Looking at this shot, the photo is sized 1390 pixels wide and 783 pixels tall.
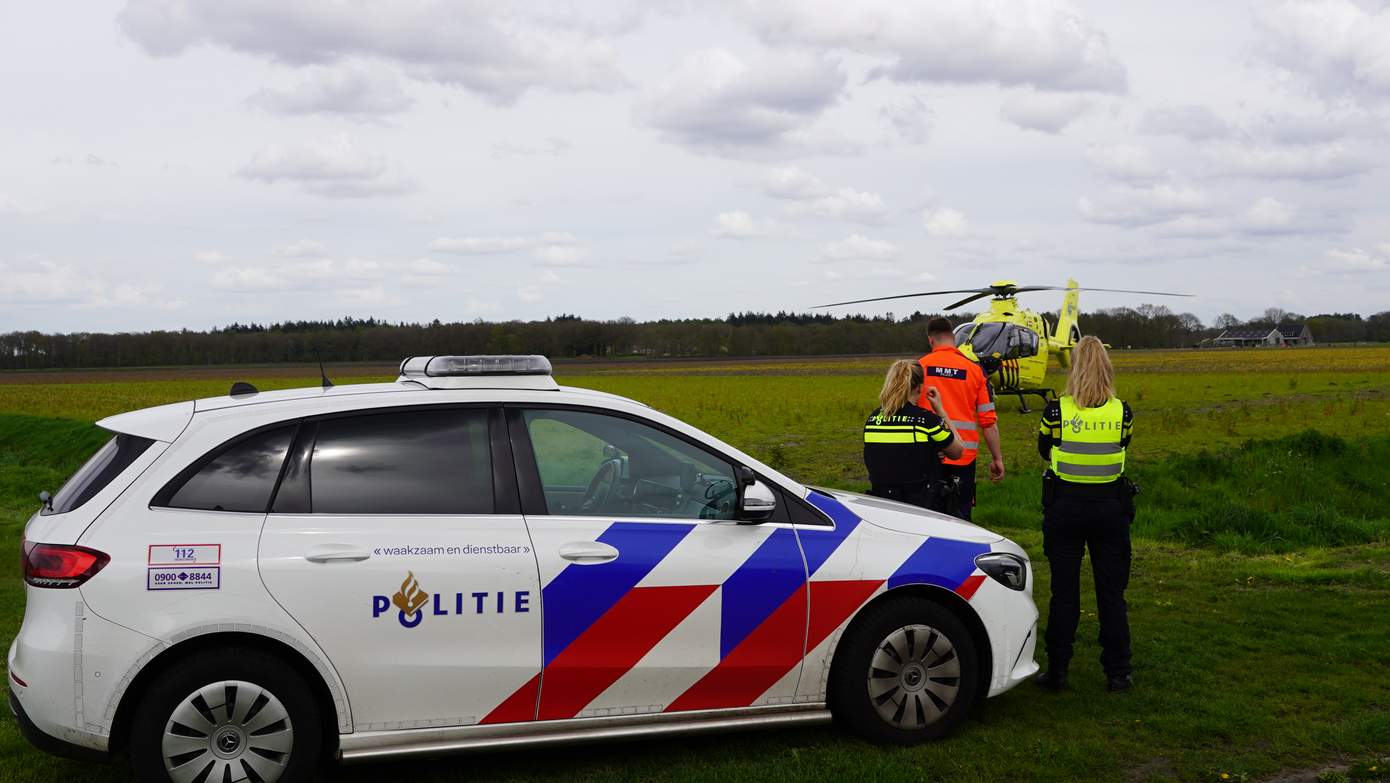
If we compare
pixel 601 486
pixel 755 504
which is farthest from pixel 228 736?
pixel 755 504

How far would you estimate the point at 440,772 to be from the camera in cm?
484

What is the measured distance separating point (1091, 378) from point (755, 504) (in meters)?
2.31

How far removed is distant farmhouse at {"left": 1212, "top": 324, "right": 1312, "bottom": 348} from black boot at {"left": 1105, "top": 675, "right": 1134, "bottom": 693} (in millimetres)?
172763

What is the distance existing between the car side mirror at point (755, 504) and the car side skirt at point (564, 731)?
0.83 m

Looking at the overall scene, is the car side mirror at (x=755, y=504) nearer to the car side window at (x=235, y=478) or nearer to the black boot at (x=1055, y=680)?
the car side window at (x=235, y=478)

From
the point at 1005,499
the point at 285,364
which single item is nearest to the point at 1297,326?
the point at 285,364

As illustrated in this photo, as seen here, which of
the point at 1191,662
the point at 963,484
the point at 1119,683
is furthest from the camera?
the point at 963,484

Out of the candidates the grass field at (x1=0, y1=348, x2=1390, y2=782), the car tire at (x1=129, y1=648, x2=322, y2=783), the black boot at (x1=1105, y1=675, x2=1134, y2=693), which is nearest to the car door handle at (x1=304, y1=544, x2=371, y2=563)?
the car tire at (x1=129, y1=648, x2=322, y2=783)

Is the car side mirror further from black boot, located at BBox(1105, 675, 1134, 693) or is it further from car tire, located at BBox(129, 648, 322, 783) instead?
black boot, located at BBox(1105, 675, 1134, 693)

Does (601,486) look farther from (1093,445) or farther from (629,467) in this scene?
(1093,445)

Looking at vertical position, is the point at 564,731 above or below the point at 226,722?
below

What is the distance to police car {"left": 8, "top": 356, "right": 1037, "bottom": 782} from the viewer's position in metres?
4.16

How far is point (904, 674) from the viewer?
504 centimetres

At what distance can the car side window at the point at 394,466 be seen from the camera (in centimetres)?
445
